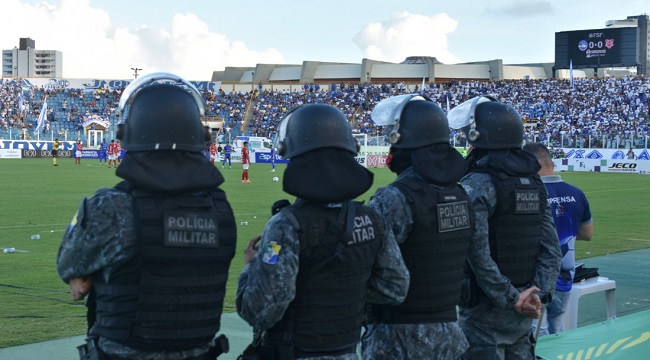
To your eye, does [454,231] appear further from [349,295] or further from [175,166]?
[175,166]

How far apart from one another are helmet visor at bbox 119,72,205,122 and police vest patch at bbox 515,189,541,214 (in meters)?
1.99

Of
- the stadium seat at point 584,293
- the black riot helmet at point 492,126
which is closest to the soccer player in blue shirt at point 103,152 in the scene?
the stadium seat at point 584,293

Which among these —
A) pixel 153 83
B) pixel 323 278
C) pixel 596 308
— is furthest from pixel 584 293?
pixel 153 83

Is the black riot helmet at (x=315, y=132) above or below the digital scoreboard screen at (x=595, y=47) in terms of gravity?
below

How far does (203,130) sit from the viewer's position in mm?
3395

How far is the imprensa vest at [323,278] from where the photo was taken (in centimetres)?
338

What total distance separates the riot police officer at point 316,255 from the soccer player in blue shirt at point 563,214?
3185mm

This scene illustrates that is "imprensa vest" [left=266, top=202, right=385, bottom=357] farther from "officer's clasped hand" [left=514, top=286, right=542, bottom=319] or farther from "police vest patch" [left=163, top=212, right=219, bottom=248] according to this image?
"officer's clasped hand" [left=514, top=286, right=542, bottom=319]

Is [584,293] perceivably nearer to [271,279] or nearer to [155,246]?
[271,279]

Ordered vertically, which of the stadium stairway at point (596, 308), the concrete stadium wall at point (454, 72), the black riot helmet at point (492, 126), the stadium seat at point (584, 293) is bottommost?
the stadium stairway at point (596, 308)

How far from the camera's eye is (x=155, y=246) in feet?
9.97

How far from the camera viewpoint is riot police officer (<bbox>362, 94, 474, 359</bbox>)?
398 centimetres

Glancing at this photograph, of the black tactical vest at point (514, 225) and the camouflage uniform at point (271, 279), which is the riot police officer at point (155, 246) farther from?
the black tactical vest at point (514, 225)

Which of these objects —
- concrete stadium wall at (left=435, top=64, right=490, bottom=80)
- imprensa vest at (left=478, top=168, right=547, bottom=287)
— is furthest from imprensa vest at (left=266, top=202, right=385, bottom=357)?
concrete stadium wall at (left=435, top=64, right=490, bottom=80)
